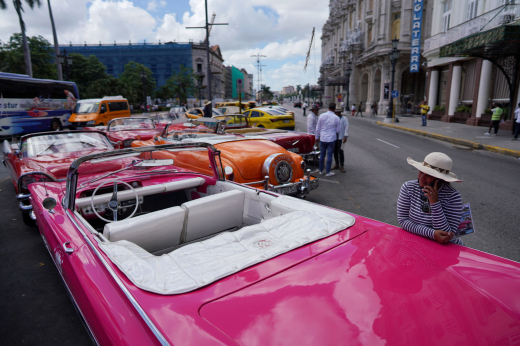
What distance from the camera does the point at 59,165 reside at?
5188mm

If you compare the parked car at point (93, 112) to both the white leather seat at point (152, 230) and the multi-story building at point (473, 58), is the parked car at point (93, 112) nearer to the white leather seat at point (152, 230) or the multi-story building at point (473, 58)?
the white leather seat at point (152, 230)

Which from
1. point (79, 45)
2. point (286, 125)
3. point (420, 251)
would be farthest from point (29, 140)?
point (79, 45)

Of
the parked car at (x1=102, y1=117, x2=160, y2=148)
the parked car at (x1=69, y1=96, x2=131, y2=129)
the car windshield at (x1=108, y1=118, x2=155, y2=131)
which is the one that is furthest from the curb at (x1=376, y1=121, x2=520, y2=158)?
the parked car at (x1=69, y1=96, x2=131, y2=129)

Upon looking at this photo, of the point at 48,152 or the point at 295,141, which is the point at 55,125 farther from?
the point at 295,141

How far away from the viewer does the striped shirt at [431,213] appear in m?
2.39

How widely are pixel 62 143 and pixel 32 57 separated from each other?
36095 millimetres

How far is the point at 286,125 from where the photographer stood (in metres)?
15.9

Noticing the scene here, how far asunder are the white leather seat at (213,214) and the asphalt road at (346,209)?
133cm

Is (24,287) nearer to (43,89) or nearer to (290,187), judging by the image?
(290,187)

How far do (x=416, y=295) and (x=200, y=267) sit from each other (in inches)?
46.6

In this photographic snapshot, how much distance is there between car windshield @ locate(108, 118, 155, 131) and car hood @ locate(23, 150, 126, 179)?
454 cm

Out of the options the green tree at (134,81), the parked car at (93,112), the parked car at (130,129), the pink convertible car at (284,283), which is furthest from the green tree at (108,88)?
the pink convertible car at (284,283)

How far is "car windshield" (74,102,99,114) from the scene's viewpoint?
1998cm

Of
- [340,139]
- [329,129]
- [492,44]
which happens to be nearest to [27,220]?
[329,129]
